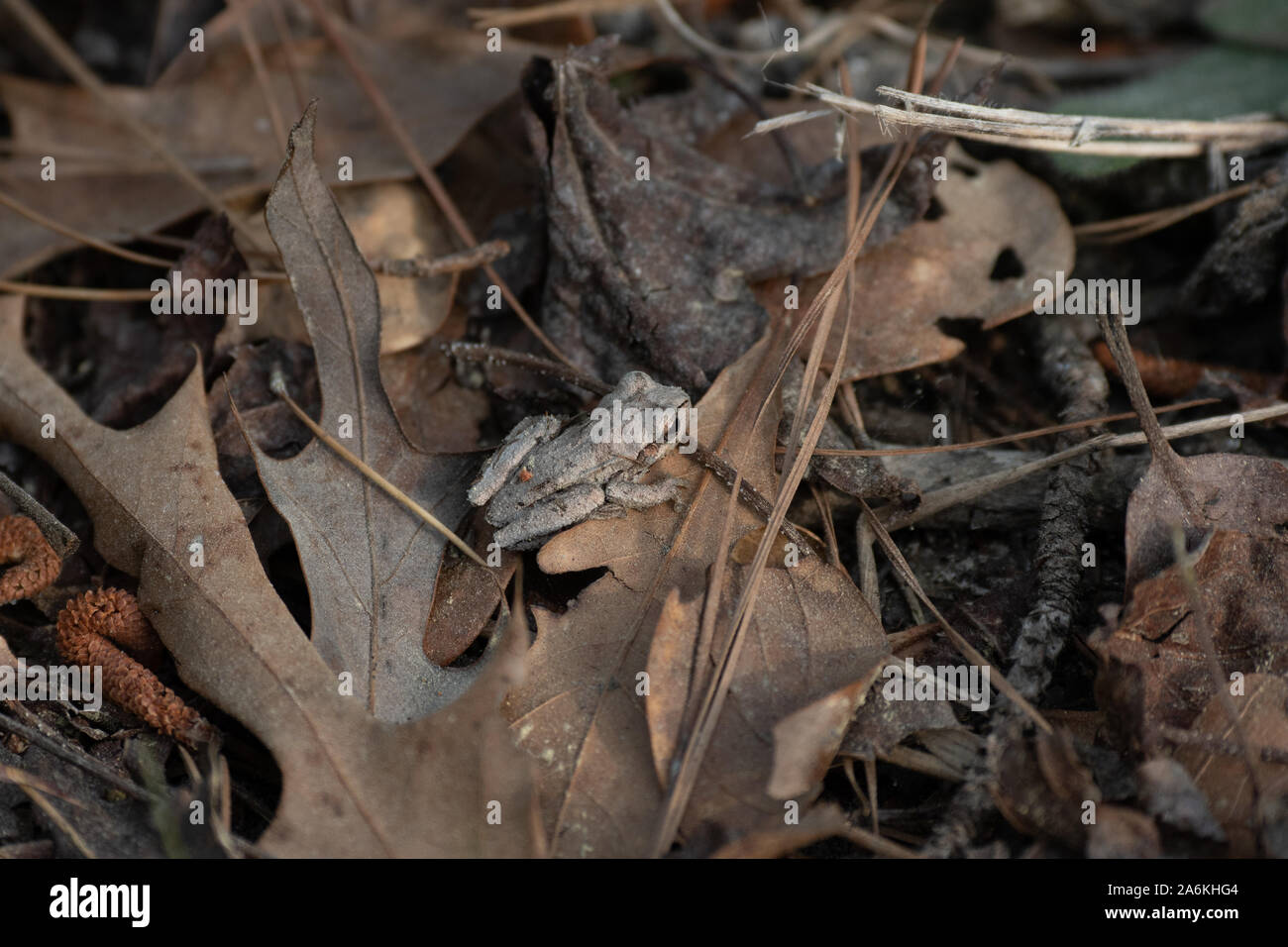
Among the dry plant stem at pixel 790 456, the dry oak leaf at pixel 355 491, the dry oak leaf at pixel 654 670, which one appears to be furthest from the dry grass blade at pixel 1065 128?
the dry oak leaf at pixel 355 491

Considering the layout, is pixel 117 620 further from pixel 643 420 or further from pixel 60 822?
pixel 643 420

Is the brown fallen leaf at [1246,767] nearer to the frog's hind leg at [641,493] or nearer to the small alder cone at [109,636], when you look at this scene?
the frog's hind leg at [641,493]

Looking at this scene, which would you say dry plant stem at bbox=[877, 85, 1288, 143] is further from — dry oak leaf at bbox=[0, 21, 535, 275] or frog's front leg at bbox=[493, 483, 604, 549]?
dry oak leaf at bbox=[0, 21, 535, 275]

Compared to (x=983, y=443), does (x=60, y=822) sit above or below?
below

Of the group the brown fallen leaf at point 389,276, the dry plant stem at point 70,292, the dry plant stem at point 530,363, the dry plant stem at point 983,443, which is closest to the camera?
the dry plant stem at point 983,443

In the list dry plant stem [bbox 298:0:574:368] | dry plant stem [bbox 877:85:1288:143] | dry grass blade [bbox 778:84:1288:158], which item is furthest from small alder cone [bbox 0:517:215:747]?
dry plant stem [bbox 877:85:1288:143]

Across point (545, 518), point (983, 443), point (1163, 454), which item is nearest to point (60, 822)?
point (545, 518)

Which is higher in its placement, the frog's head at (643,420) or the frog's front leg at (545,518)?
the frog's head at (643,420)

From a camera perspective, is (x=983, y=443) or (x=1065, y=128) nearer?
(x=983, y=443)
